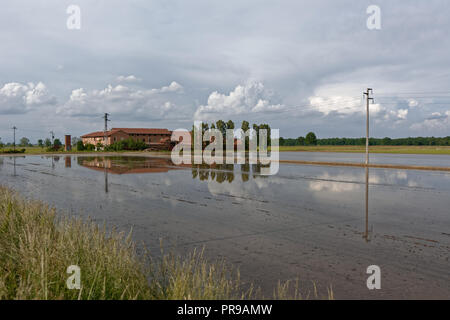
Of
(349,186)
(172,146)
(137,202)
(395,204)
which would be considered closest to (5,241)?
(137,202)

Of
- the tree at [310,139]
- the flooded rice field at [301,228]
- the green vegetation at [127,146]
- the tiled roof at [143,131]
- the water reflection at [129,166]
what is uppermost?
the tiled roof at [143,131]

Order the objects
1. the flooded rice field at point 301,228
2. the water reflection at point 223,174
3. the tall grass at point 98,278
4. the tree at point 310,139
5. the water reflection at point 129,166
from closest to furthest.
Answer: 1. the tall grass at point 98,278
2. the flooded rice field at point 301,228
3. the water reflection at point 223,174
4. the water reflection at point 129,166
5. the tree at point 310,139

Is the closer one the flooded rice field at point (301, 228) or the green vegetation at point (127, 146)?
the flooded rice field at point (301, 228)

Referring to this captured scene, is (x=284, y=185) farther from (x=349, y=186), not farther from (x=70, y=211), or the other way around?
(x=70, y=211)

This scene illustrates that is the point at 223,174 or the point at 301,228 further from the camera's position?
the point at 223,174

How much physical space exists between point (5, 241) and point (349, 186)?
16.5 m

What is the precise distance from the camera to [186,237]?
816 centimetres

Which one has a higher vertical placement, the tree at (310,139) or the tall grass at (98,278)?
the tree at (310,139)

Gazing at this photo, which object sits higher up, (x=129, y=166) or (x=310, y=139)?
(x=310, y=139)

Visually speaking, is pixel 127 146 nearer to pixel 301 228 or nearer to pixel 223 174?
pixel 223 174

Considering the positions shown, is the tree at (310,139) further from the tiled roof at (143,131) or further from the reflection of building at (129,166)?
the reflection of building at (129,166)

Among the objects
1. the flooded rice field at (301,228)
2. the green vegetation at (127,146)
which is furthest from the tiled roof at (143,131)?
the flooded rice field at (301,228)

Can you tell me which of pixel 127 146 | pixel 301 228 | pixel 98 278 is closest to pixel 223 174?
pixel 301 228

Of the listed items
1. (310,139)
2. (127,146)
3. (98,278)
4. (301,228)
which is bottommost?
(301,228)
